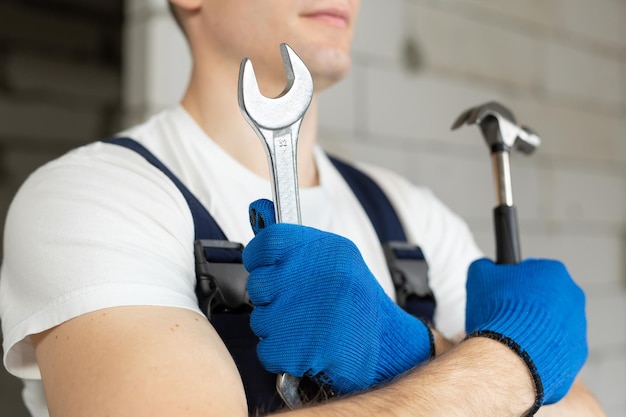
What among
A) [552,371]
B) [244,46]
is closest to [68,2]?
[244,46]

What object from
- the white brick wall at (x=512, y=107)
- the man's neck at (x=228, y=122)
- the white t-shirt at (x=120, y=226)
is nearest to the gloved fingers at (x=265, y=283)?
the white t-shirt at (x=120, y=226)

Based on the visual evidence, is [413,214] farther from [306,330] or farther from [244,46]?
[306,330]

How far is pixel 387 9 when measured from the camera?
2.16m

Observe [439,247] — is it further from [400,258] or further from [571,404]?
[571,404]

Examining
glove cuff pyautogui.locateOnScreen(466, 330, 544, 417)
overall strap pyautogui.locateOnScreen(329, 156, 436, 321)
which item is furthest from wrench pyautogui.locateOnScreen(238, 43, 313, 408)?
overall strap pyautogui.locateOnScreen(329, 156, 436, 321)

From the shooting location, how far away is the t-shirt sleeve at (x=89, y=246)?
35.4 inches

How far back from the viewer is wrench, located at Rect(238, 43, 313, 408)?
86 centimetres

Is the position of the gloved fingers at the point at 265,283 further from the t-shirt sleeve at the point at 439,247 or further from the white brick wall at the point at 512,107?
the white brick wall at the point at 512,107

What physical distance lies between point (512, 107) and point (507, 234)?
1.40 metres

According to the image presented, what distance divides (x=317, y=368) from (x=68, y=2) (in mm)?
1885

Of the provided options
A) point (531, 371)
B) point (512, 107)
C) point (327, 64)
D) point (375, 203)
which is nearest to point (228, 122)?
point (327, 64)

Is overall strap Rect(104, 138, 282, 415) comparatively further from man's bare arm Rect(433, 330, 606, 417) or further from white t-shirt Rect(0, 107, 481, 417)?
man's bare arm Rect(433, 330, 606, 417)

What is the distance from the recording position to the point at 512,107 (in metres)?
2.50

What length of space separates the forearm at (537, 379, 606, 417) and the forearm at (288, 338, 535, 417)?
0.21 metres
